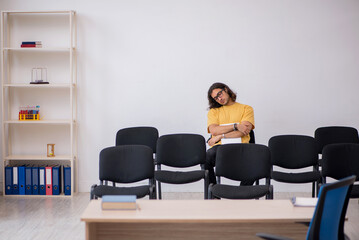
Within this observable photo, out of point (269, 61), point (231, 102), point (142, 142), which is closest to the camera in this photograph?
point (231, 102)

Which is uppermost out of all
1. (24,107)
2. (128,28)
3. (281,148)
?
(128,28)

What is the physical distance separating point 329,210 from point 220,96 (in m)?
2.74

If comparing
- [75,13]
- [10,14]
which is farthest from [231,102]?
[10,14]

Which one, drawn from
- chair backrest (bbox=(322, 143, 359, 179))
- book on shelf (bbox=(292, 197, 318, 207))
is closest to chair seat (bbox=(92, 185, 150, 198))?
book on shelf (bbox=(292, 197, 318, 207))

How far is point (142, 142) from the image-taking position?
5.46 m

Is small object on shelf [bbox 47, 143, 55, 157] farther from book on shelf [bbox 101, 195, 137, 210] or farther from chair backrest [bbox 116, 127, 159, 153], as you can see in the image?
book on shelf [bbox 101, 195, 137, 210]

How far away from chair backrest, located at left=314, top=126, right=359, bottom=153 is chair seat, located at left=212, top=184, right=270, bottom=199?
165 cm

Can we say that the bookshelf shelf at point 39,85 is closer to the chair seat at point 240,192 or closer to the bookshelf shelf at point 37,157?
the bookshelf shelf at point 37,157

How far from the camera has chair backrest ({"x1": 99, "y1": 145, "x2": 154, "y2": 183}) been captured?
4.25 meters

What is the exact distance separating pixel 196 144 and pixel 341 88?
231cm

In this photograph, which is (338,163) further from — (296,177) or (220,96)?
(220,96)

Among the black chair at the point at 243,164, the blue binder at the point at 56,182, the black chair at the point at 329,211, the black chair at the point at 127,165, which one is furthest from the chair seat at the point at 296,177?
the blue binder at the point at 56,182

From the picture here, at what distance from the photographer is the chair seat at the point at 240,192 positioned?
3.98 m

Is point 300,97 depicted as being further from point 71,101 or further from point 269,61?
point 71,101
